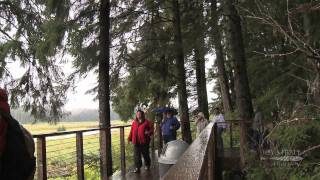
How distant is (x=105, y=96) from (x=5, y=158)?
1211cm

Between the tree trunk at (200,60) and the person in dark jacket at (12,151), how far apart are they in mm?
11659

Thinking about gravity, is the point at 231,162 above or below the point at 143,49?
below

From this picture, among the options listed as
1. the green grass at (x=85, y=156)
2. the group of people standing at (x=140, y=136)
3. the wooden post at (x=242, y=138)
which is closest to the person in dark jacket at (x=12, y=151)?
the green grass at (x=85, y=156)

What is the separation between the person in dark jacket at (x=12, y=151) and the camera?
2.65m

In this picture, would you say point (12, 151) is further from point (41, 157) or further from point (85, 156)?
point (85, 156)

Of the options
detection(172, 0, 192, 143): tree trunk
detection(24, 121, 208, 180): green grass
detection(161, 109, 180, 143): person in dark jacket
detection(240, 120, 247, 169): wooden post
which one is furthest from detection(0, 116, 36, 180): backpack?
detection(172, 0, 192, 143): tree trunk

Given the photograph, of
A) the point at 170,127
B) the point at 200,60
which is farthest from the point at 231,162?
the point at 200,60

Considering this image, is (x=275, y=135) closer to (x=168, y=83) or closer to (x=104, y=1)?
(x=104, y=1)

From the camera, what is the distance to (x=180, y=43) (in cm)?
1762

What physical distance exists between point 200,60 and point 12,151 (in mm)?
20350

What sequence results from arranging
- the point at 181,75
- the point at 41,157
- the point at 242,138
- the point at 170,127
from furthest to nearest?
the point at 181,75, the point at 170,127, the point at 242,138, the point at 41,157

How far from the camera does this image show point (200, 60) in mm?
22812

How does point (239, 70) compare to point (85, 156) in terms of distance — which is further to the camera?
point (85, 156)

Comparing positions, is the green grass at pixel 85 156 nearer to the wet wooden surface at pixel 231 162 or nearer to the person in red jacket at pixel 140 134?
the person in red jacket at pixel 140 134
